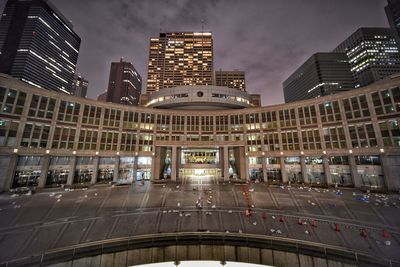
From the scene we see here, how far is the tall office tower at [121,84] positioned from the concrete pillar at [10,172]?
153 m

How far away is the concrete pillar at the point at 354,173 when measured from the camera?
33062mm

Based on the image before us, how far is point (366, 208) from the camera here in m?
21.8

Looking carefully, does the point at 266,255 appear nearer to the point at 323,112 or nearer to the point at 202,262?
the point at 202,262

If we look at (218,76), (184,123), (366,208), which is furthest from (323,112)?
(218,76)

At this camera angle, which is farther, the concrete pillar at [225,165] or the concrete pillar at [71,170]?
the concrete pillar at [225,165]

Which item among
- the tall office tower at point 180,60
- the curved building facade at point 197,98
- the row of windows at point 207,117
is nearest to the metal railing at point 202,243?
the row of windows at point 207,117

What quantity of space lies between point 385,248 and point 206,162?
119 feet

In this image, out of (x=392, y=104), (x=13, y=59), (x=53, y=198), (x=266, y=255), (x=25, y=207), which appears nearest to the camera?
(x=266, y=255)

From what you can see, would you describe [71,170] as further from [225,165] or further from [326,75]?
[326,75]

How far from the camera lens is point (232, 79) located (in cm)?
14512

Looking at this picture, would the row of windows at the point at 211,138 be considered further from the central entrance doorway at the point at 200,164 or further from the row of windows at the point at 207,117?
the central entrance doorway at the point at 200,164

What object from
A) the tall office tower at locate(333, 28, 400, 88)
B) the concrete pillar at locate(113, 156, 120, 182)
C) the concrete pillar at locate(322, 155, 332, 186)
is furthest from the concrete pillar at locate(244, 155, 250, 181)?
the tall office tower at locate(333, 28, 400, 88)

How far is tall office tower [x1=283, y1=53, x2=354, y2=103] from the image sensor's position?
113 meters

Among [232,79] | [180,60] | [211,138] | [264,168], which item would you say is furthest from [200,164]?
[232,79]
